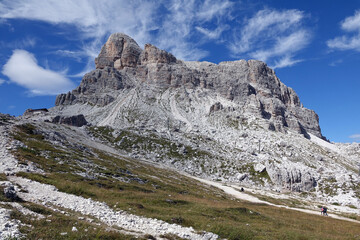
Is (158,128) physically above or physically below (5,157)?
above

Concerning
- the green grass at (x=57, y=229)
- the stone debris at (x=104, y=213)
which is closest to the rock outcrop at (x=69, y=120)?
the stone debris at (x=104, y=213)

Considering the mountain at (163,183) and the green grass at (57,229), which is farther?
the mountain at (163,183)

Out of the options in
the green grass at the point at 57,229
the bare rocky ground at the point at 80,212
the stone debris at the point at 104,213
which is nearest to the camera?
the green grass at the point at 57,229

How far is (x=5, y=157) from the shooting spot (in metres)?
36.9

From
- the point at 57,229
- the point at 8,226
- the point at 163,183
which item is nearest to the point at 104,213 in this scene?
the point at 57,229

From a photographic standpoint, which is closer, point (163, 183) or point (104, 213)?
point (104, 213)

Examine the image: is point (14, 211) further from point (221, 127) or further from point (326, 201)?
point (221, 127)

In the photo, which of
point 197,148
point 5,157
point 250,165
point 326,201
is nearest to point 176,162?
point 197,148

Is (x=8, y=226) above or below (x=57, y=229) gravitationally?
below

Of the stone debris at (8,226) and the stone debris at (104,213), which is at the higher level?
the stone debris at (8,226)

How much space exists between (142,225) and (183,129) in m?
159

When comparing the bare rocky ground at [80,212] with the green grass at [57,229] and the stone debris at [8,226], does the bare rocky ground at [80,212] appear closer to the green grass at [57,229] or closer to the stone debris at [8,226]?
the stone debris at [8,226]

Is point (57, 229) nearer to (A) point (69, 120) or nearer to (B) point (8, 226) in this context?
(B) point (8, 226)

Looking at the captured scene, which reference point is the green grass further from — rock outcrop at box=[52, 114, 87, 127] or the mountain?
rock outcrop at box=[52, 114, 87, 127]
